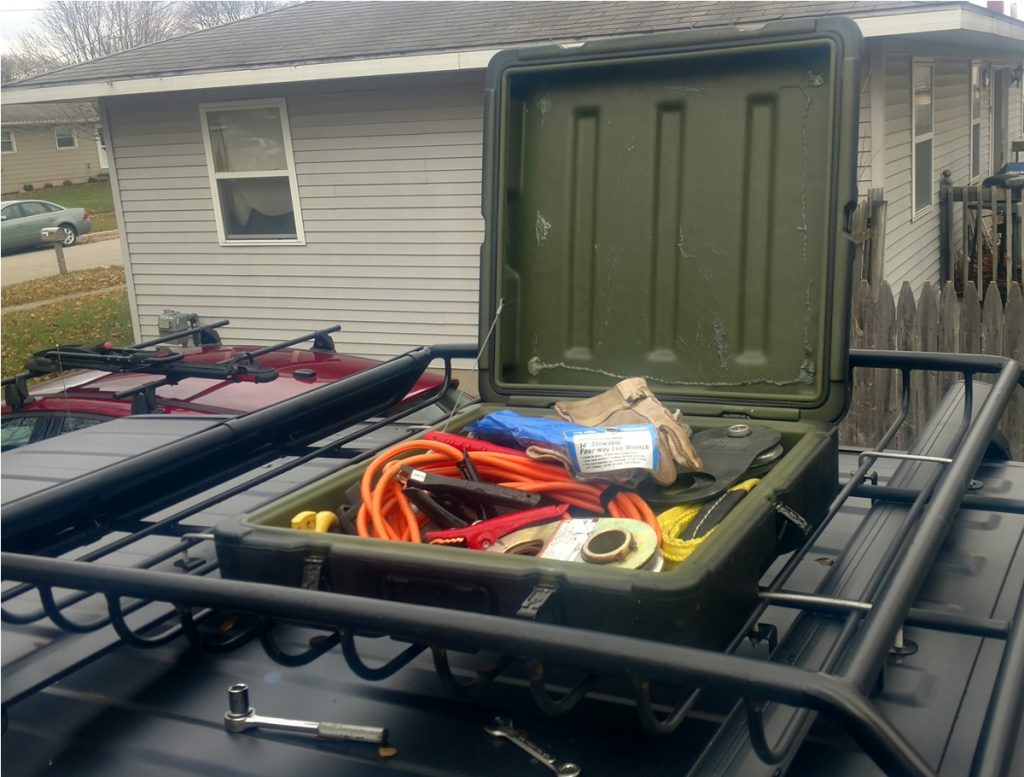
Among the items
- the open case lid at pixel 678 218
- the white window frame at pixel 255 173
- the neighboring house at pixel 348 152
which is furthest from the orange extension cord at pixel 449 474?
the white window frame at pixel 255 173

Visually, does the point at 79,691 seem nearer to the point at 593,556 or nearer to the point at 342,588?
the point at 342,588

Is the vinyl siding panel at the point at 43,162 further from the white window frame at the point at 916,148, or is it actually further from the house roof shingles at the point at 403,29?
the white window frame at the point at 916,148

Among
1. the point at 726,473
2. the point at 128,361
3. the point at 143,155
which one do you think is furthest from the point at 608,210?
the point at 143,155

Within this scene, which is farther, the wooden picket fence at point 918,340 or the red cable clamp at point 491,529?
the wooden picket fence at point 918,340

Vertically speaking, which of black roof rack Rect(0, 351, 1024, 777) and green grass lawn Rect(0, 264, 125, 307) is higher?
black roof rack Rect(0, 351, 1024, 777)

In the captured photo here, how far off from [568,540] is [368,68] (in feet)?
32.7

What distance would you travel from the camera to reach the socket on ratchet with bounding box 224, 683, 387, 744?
1868 millimetres

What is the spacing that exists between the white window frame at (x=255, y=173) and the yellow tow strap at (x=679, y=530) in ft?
36.7

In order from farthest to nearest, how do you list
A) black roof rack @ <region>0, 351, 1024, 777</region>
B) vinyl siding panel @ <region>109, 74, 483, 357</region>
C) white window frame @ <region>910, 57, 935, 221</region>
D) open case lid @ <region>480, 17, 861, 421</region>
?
white window frame @ <region>910, 57, 935, 221</region>
vinyl siding panel @ <region>109, 74, 483, 357</region>
open case lid @ <region>480, 17, 861, 421</region>
black roof rack @ <region>0, 351, 1024, 777</region>

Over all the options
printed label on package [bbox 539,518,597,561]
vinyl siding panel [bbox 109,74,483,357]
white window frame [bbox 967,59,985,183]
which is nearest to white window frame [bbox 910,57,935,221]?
white window frame [bbox 967,59,985,183]

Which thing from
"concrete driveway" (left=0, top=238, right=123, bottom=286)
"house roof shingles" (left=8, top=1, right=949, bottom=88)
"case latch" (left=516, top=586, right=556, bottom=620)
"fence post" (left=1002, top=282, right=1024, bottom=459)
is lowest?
"fence post" (left=1002, top=282, right=1024, bottom=459)

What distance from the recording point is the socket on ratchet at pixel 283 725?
1.87 m

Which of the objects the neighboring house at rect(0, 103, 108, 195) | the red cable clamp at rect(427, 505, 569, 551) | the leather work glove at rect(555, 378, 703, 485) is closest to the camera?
the red cable clamp at rect(427, 505, 569, 551)

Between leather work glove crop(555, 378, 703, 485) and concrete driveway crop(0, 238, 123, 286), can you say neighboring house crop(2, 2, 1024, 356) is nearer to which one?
concrete driveway crop(0, 238, 123, 286)
